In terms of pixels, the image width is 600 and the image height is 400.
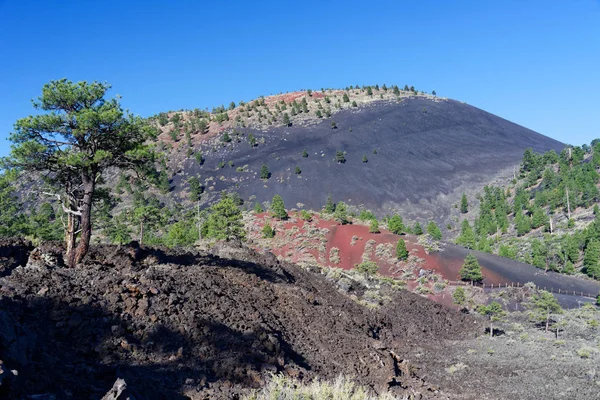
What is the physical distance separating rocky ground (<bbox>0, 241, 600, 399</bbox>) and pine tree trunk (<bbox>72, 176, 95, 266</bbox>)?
1.49ft

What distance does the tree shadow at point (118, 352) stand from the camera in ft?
21.5

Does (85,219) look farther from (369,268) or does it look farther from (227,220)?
(369,268)

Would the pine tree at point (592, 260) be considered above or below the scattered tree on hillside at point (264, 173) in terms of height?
below

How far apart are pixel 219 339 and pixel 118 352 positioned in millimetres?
2471

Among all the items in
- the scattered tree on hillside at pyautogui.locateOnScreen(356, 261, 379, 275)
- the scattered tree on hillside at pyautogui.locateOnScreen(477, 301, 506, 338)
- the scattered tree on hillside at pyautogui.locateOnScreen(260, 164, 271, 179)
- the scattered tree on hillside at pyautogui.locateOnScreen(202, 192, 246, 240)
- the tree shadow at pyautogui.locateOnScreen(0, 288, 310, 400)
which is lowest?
the scattered tree on hillside at pyautogui.locateOnScreen(477, 301, 506, 338)

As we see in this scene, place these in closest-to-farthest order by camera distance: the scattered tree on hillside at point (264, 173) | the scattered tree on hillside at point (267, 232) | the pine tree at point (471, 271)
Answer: the pine tree at point (471, 271)
the scattered tree on hillside at point (267, 232)
the scattered tree on hillside at point (264, 173)

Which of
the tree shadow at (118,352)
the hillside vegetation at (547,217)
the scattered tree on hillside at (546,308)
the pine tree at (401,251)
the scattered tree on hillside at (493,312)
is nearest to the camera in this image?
the tree shadow at (118,352)

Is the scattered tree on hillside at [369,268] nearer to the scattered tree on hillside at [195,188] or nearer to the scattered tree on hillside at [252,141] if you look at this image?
the scattered tree on hillside at [195,188]

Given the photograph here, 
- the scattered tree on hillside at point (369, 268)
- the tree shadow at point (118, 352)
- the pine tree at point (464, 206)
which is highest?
the pine tree at point (464, 206)

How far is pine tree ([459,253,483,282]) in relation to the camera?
112 ft

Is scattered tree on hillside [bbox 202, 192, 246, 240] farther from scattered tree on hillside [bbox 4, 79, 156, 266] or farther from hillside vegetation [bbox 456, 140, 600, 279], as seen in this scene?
hillside vegetation [bbox 456, 140, 600, 279]

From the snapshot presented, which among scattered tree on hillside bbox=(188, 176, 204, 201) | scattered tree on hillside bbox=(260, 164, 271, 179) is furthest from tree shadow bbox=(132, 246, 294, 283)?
scattered tree on hillside bbox=(260, 164, 271, 179)

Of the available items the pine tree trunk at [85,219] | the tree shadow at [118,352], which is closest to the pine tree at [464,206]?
the tree shadow at [118,352]

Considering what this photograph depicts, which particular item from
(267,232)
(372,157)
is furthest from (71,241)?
(372,157)
